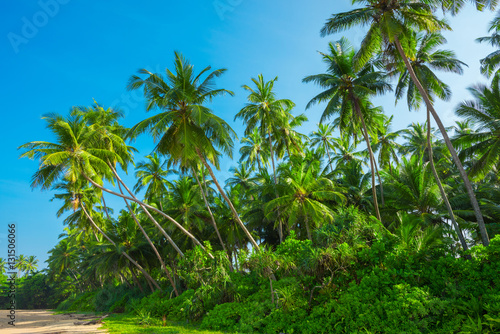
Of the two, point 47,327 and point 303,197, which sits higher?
point 303,197

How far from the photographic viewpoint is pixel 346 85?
16922 mm

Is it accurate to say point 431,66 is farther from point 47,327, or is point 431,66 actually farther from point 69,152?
point 47,327

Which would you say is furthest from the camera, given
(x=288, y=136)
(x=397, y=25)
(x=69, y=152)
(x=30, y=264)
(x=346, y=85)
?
(x=30, y=264)

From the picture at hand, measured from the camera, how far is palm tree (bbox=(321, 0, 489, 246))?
12.3 metres

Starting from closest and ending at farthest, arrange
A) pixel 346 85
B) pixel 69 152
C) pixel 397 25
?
pixel 397 25 < pixel 69 152 < pixel 346 85

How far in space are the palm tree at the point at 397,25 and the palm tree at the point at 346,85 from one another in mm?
2938

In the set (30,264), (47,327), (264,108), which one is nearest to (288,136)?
(264,108)

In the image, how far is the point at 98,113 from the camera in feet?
61.2

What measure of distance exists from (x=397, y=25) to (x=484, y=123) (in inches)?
270

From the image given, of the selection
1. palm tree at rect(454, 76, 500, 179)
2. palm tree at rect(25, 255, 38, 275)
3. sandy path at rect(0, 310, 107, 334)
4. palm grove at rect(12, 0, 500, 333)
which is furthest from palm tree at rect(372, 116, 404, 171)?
palm tree at rect(25, 255, 38, 275)

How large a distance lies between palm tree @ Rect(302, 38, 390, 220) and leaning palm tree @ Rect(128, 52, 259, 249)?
5953 millimetres

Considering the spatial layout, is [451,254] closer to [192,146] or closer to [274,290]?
[274,290]

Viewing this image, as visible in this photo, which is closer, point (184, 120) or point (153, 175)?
point (184, 120)

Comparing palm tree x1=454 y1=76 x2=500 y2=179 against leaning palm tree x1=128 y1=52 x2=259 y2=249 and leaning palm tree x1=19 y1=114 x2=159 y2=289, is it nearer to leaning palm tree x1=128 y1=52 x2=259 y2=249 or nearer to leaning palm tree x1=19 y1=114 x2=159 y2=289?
leaning palm tree x1=128 y1=52 x2=259 y2=249
